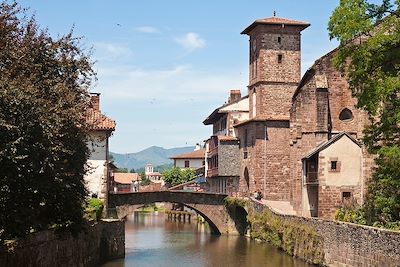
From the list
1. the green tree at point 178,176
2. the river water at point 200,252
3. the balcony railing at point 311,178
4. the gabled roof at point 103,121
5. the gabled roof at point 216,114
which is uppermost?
the gabled roof at point 216,114

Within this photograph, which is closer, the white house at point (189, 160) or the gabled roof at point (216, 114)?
the gabled roof at point (216, 114)

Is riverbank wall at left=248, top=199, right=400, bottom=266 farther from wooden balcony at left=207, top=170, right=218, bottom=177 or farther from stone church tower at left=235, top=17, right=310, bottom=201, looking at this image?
wooden balcony at left=207, top=170, right=218, bottom=177

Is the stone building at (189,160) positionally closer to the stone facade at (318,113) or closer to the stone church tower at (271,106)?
the stone church tower at (271,106)

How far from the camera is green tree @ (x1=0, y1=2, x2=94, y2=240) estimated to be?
22.8 metres

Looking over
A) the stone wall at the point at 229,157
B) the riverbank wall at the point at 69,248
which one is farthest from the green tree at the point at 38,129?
the stone wall at the point at 229,157

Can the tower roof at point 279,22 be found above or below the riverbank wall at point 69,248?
above

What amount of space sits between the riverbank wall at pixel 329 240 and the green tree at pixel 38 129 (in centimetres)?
1294

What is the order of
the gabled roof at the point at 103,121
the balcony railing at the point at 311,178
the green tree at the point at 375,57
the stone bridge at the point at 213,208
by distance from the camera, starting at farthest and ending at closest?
the stone bridge at the point at 213,208 < the balcony railing at the point at 311,178 < the gabled roof at the point at 103,121 < the green tree at the point at 375,57

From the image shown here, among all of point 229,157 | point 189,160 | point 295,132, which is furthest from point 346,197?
point 189,160

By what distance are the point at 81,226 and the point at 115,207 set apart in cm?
2867

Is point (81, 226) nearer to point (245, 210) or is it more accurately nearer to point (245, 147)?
point (245, 210)

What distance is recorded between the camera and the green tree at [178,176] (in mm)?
127750

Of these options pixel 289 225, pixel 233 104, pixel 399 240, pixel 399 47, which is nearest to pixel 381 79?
pixel 399 47

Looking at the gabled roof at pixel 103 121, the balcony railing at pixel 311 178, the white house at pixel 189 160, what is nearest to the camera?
the gabled roof at pixel 103 121
